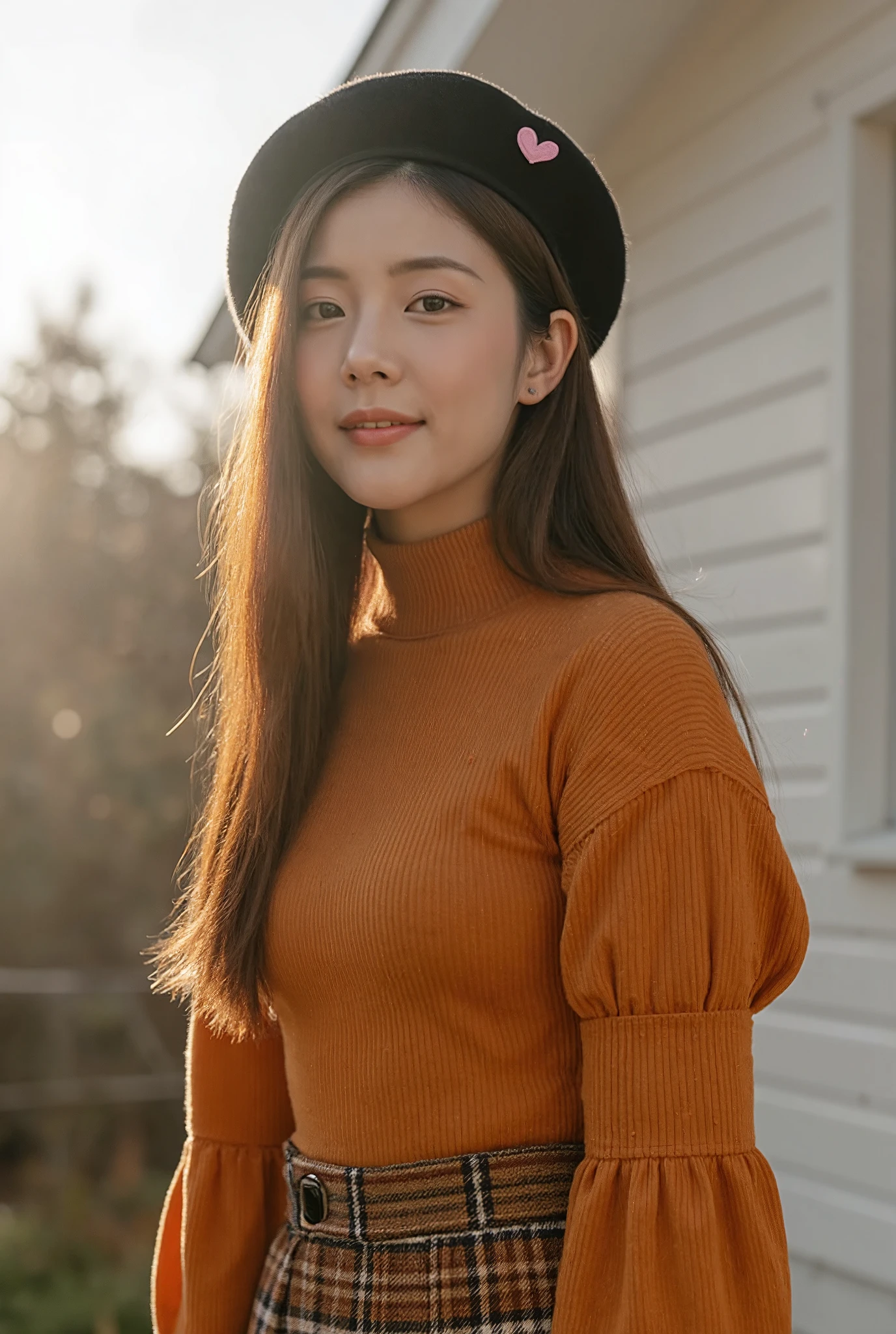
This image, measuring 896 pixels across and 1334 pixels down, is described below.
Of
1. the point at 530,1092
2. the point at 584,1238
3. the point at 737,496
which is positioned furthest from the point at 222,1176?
the point at 737,496

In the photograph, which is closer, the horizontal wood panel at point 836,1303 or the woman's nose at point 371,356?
the woman's nose at point 371,356

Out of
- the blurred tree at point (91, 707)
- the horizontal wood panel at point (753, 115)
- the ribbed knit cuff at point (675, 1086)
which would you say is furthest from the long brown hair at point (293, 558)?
the blurred tree at point (91, 707)

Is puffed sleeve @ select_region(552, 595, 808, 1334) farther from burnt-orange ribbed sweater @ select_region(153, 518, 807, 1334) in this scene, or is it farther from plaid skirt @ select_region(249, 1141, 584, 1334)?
plaid skirt @ select_region(249, 1141, 584, 1334)

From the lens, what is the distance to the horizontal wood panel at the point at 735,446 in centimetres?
315

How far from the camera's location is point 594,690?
4.48ft

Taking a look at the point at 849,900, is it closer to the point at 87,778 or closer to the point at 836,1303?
the point at 836,1303

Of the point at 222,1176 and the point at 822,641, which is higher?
the point at 822,641

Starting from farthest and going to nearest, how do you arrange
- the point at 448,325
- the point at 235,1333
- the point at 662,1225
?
1. the point at 235,1333
2. the point at 448,325
3. the point at 662,1225

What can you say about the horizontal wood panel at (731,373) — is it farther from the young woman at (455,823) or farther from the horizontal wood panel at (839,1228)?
the horizontal wood panel at (839,1228)

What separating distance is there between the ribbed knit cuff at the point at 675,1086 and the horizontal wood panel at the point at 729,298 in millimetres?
2305

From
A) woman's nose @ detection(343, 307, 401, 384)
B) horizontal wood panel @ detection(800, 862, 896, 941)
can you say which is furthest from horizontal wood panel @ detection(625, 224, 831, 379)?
woman's nose @ detection(343, 307, 401, 384)

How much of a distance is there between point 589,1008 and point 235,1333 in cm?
80

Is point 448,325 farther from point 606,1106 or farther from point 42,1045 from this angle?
point 42,1045

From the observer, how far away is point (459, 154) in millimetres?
1635
